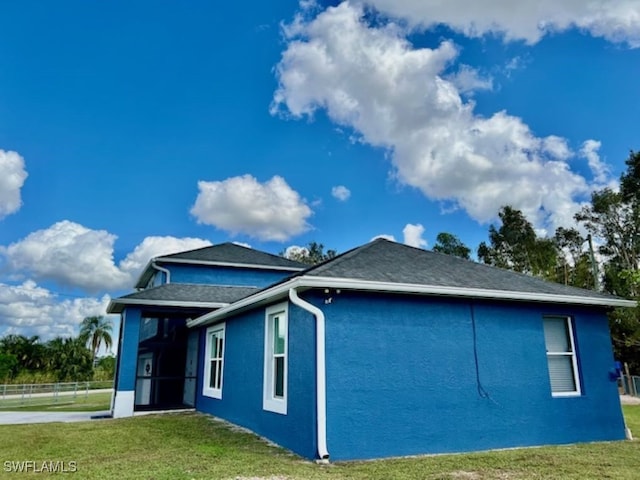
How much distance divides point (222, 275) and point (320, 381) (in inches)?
448

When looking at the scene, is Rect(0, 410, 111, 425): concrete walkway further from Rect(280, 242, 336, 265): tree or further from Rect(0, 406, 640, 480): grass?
Rect(280, 242, 336, 265): tree

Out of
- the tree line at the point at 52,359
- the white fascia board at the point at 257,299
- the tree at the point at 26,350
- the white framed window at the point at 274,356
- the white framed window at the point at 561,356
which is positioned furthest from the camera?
the tree at the point at 26,350

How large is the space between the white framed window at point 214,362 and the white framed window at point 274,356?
3.00m

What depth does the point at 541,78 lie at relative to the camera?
13570 millimetres

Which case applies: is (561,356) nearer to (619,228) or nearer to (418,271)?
(418,271)

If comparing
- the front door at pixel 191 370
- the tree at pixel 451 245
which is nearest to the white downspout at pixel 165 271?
the front door at pixel 191 370

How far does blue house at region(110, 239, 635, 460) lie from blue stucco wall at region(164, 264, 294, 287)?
769 cm

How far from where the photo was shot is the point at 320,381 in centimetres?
566

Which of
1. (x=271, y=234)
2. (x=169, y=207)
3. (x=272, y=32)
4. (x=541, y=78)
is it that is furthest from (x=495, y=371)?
(x=271, y=234)

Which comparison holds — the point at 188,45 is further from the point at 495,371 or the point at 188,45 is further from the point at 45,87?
the point at 495,371

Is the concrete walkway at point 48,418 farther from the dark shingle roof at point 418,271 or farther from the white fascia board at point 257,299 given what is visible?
the dark shingle roof at point 418,271

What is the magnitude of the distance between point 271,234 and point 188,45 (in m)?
22.1

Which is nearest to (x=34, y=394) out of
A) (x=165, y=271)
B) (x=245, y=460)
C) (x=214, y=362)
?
(x=165, y=271)

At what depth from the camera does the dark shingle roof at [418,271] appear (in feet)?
21.6
